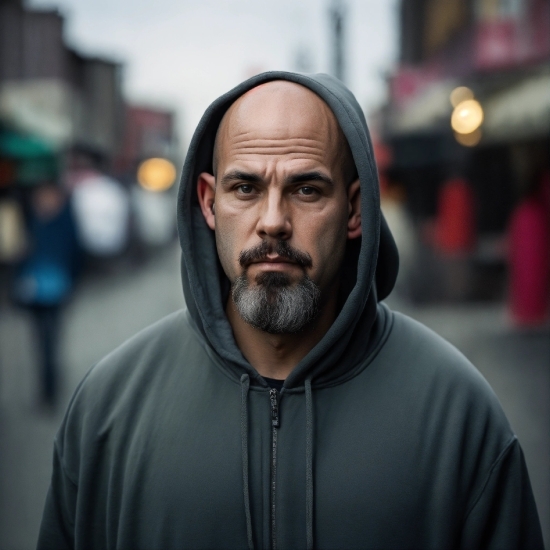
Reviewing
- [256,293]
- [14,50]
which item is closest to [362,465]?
[256,293]

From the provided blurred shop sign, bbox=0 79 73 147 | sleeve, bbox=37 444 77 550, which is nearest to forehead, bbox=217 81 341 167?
sleeve, bbox=37 444 77 550

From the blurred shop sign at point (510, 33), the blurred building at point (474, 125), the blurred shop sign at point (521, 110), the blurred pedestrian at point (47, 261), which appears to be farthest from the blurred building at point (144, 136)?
the blurred pedestrian at point (47, 261)

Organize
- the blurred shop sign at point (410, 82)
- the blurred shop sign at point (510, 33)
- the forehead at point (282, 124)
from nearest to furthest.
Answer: the forehead at point (282, 124) < the blurred shop sign at point (510, 33) < the blurred shop sign at point (410, 82)

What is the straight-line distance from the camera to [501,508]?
2.03 m

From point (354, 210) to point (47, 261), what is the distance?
184 inches

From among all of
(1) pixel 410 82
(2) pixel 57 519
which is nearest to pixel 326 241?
(2) pixel 57 519

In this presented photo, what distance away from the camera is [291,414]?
204 cm

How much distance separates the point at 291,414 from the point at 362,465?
9.6 inches

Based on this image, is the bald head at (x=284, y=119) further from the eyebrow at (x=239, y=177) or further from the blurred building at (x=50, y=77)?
the blurred building at (x=50, y=77)

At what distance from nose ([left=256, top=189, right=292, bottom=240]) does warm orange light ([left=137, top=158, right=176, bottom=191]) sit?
59.9 ft

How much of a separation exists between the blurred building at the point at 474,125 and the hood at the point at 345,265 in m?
8.12

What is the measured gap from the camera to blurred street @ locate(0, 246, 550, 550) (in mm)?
4957

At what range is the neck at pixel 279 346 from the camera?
6.98 feet

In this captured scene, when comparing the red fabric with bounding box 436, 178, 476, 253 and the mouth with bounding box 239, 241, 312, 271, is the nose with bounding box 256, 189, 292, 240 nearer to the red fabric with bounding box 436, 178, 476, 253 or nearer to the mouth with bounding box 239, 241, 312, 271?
the mouth with bounding box 239, 241, 312, 271
